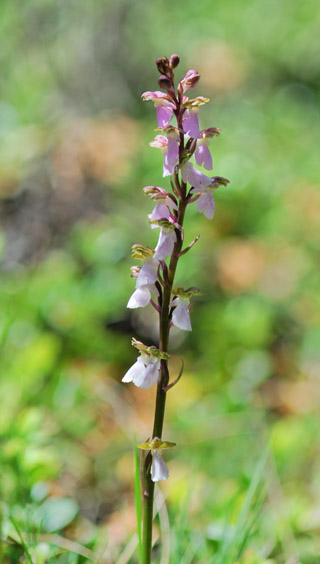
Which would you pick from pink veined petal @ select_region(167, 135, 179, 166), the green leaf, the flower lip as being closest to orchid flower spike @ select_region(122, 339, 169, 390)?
pink veined petal @ select_region(167, 135, 179, 166)

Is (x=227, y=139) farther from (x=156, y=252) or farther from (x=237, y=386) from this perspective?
(x=156, y=252)

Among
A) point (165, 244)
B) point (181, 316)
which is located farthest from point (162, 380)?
point (165, 244)

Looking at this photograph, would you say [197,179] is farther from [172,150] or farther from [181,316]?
[181,316]

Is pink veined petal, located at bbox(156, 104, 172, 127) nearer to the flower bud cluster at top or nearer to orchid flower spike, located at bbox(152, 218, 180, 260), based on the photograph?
the flower bud cluster at top

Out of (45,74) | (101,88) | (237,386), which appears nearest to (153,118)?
(101,88)

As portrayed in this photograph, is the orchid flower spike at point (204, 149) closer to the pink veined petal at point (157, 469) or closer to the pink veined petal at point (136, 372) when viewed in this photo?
the pink veined petal at point (136, 372)

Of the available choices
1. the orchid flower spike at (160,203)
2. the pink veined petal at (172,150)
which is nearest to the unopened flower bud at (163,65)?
the pink veined petal at (172,150)
